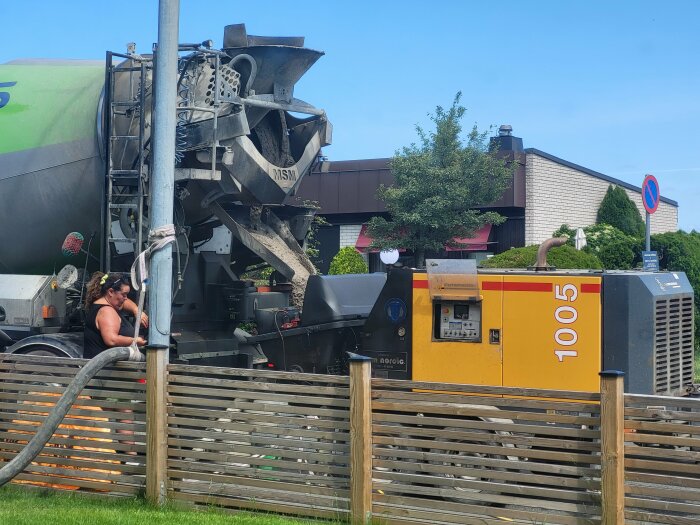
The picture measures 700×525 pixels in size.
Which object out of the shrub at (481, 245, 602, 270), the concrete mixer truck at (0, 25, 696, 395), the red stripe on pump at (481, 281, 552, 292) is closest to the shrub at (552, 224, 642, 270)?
the shrub at (481, 245, 602, 270)

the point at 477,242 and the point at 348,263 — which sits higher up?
the point at 477,242

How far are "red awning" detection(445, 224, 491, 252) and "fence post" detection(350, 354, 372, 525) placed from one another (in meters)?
24.5

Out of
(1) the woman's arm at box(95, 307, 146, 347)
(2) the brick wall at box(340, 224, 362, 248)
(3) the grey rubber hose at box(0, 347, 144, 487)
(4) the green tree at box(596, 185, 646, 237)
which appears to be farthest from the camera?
(2) the brick wall at box(340, 224, 362, 248)

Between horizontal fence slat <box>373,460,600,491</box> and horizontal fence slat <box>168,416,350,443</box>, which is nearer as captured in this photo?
horizontal fence slat <box>373,460,600,491</box>

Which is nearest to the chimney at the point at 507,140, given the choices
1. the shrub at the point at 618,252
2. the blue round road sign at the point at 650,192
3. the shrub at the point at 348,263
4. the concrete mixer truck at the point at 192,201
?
the shrub at the point at 348,263

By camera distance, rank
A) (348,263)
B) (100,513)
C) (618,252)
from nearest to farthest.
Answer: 1. (100,513)
2. (618,252)
3. (348,263)

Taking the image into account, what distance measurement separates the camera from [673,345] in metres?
7.75

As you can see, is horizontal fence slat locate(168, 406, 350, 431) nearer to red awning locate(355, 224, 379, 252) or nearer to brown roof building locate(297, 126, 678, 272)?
brown roof building locate(297, 126, 678, 272)

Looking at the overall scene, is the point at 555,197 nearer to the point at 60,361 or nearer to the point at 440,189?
the point at 440,189

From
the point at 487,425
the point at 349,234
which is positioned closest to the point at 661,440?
the point at 487,425

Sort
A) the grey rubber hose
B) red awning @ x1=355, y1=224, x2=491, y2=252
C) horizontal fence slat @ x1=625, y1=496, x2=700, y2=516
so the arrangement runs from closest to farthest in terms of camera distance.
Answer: horizontal fence slat @ x1=625, y1=496, x2=700, y2=516 → the grey rubber hose → red awning @ x1=355, y1=224, x2=491, y2=252

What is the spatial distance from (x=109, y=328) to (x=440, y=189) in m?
21.7

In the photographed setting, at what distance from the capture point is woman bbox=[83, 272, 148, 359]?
8.66 meters

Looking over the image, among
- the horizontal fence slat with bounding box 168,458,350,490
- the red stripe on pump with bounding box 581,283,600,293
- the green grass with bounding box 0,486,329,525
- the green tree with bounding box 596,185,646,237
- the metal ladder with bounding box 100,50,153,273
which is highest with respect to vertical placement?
the green tree with bounding box 596,185,646,237
